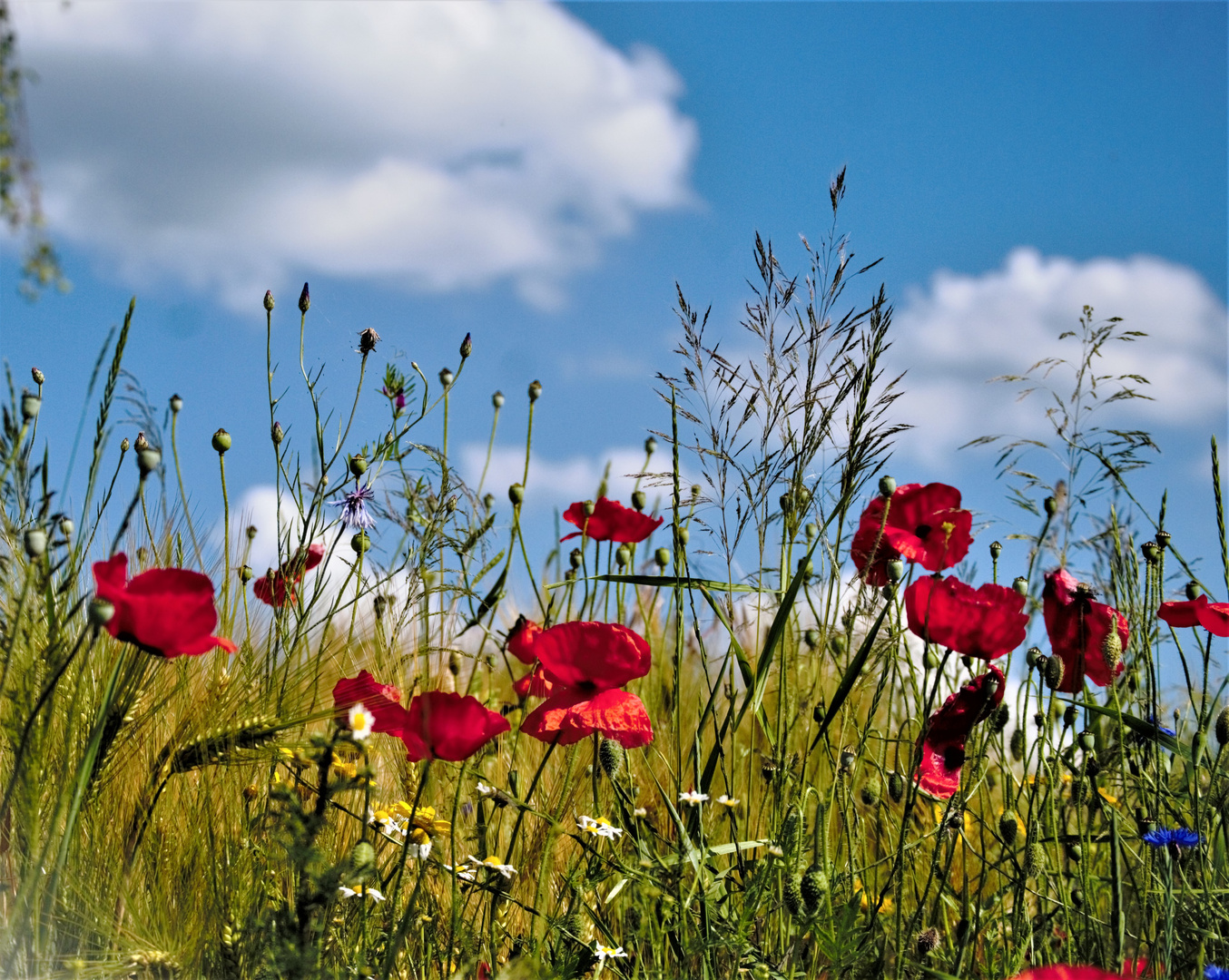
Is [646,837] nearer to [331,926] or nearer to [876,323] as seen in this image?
[331,926]

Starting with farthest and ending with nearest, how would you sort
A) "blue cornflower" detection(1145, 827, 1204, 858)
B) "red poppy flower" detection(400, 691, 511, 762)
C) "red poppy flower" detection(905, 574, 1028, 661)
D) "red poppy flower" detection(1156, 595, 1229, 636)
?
"red poppy flower" detection(1156, 595, 1229, 636)
"red poppy flower" detection(905, 574, 1028, 661)
"blue cornflower" detection(1145, 827, 1204, 858)
"red poppy flower" detection(400, 691, 511, 762)

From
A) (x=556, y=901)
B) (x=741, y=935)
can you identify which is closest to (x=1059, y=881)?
(x=741, y=935)

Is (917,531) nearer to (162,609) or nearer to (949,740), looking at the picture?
(949,740)

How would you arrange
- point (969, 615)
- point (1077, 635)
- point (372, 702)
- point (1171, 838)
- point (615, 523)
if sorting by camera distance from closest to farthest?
point (372, 702)
point (1171, 838)
point (969, 615)
point (1077, 635)
point (615, 523)

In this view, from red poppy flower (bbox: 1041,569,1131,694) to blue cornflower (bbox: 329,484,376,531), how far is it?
1.07 metres

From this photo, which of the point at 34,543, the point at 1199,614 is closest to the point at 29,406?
the point at 34,543

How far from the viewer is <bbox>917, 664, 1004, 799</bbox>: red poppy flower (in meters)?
1.54

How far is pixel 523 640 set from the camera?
170cm

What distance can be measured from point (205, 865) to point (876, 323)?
1.13m

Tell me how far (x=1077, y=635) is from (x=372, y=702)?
998 mm

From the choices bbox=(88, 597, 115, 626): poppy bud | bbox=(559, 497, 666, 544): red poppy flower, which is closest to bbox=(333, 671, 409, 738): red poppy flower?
bbox=(88, 597, 115, 626): poppy bud

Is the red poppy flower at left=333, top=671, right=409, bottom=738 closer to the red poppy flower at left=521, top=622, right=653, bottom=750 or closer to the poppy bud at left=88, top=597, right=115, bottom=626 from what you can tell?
the red poppy flower at left=521, top=622, right=653, bottom=750

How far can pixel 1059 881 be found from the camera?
5.41ft

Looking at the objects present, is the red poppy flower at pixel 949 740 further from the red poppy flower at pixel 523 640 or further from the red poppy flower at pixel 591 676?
the red poppy flower at pixel 523 640
